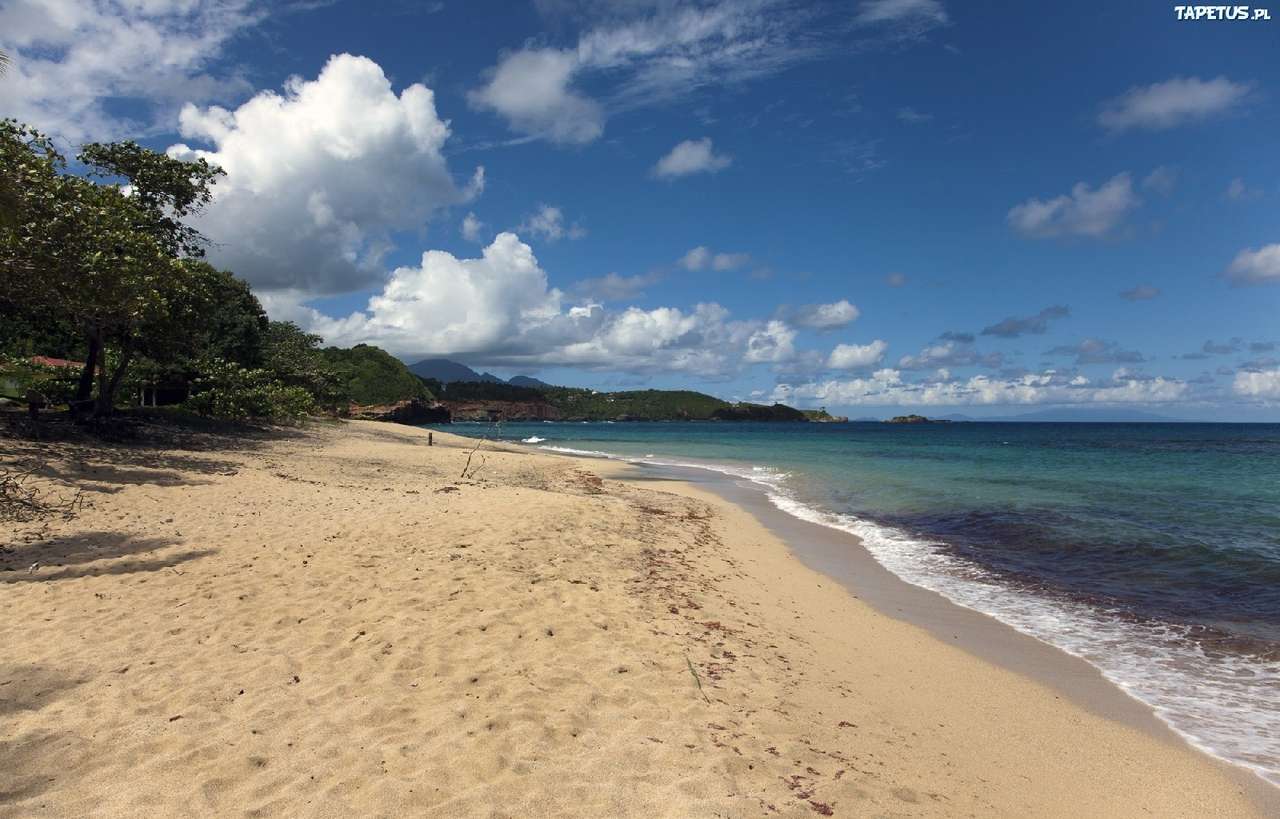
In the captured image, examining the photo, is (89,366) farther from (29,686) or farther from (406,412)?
(406,412)

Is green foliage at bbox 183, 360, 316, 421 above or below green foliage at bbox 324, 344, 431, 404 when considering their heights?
below

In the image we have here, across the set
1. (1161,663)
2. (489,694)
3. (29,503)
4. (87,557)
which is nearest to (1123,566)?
(1161,663)

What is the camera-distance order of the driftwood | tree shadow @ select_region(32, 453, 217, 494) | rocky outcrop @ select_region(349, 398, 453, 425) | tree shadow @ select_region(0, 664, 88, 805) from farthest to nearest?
1. rocky outcrop @ select_region(349, 398, 453, 425)
2. tree shadow @ select_region(32, 453, 217, 494)
3. the driftwood
4. tree shadow @ select_region(0, 664, 88, 805)

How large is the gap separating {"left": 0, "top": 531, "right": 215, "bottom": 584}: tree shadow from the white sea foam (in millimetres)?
12279

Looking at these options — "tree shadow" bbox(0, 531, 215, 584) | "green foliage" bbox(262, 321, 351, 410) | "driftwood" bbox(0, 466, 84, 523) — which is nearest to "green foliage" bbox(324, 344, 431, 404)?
"green foliage" bbox(262, 321, 351, 410)

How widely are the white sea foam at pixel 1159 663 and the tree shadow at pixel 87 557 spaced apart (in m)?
12.3

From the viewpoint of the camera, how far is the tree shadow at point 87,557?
8055 mm

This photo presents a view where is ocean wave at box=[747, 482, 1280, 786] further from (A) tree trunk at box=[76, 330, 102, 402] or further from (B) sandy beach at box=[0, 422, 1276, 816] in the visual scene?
(A) tree trunk at box=[76, 330, 102, 402]

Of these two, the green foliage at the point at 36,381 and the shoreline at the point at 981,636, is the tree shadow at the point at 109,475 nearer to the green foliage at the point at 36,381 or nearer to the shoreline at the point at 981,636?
the green foliage at the point at 36,381

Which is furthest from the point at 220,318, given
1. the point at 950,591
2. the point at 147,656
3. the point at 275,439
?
the point at 950,591

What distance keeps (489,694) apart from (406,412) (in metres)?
111

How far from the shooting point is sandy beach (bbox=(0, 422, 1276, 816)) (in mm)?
4309

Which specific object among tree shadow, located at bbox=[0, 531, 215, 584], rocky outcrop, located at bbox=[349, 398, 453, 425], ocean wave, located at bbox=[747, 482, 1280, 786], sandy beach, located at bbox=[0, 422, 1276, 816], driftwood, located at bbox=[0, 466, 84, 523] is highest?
rocky outcrop, located at bbox=[349, 398, 453, 425]

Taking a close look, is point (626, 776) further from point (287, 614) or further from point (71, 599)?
point (71, 599)
